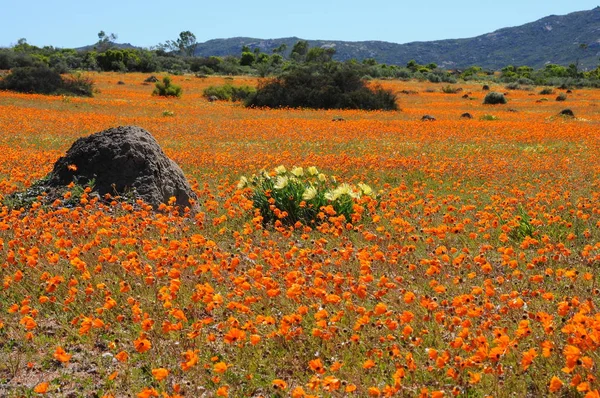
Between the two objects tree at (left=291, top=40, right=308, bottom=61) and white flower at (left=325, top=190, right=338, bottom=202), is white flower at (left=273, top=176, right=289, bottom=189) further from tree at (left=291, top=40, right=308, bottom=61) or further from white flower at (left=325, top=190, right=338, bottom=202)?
tree at (left=291, top=40, right=308, bottom=61)

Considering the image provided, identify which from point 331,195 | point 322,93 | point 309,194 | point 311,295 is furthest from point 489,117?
point 311,295

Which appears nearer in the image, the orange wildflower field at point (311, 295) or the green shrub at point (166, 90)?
the orange wildflower field at point (311, 295)

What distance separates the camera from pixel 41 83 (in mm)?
35594

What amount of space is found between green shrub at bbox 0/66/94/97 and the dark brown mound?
2915 cm

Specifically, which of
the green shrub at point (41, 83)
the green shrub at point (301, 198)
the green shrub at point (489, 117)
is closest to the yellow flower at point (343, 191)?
the green shrub at point (301, 198)

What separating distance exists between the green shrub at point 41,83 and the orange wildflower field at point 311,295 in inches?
969

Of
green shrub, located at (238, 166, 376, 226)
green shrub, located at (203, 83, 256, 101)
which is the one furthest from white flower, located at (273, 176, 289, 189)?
green shrub, located at (203, 83, 256, 101)

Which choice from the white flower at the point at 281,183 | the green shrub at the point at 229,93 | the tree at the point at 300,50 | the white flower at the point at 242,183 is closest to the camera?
the white flower at the point at 281,183

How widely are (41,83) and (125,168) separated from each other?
3073 cm

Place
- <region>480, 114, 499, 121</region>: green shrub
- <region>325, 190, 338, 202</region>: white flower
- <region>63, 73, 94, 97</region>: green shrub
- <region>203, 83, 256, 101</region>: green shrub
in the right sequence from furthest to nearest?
<region>203, 83, 256, 101</region>: green shrub → <region>63, 73, 94, 97</region>: green shrub → <region>480, 114, 499, 121</region>: green shrub → <region>325, 190, 338, 202</region>: white flower

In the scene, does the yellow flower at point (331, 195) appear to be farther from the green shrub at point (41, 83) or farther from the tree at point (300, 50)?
the tree at point (300, 50)

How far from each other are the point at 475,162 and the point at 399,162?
2.13 meters

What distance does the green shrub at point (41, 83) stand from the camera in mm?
35438

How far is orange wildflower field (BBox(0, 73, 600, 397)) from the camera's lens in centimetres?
376
